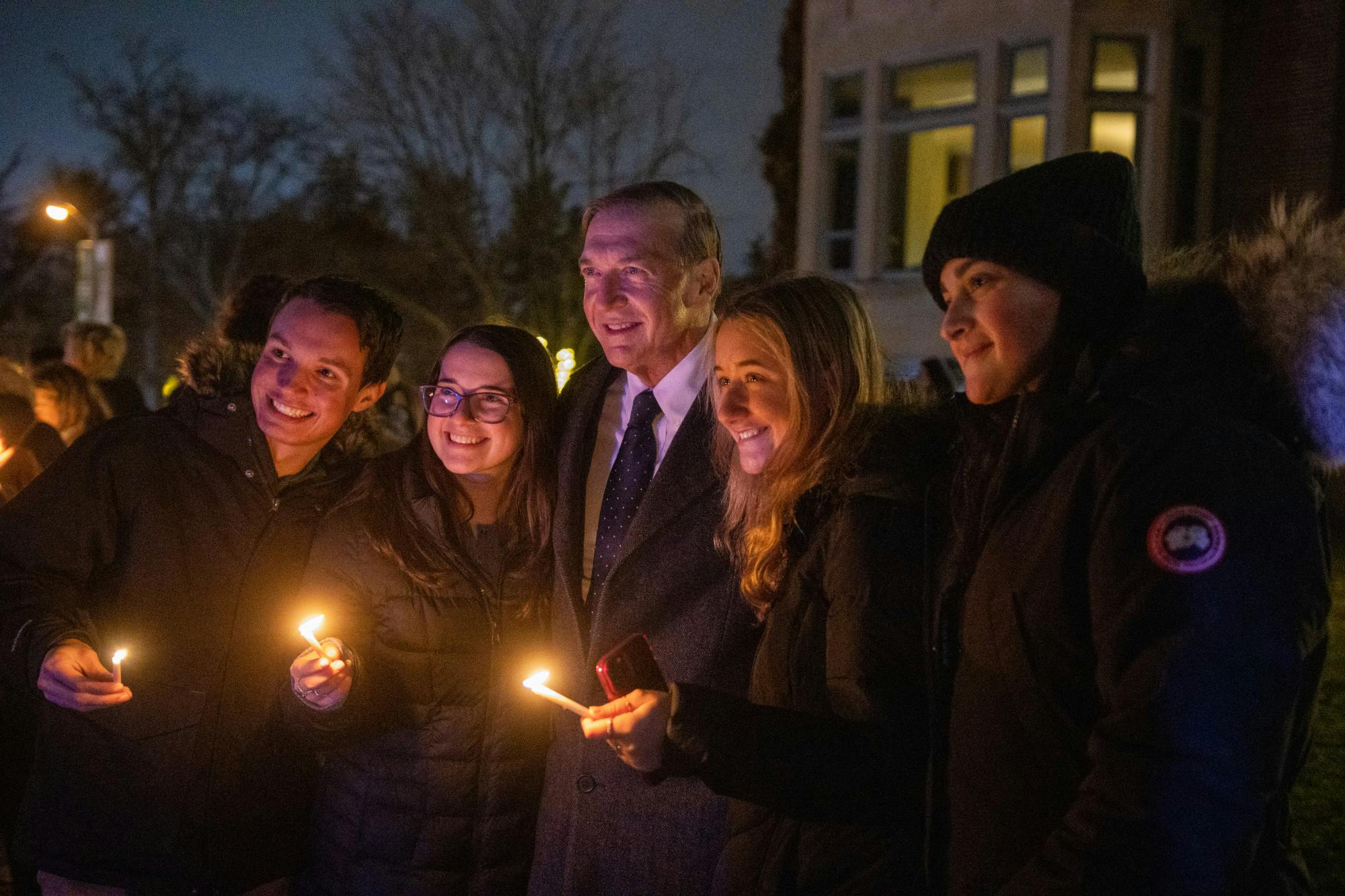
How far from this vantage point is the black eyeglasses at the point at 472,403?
3.22m

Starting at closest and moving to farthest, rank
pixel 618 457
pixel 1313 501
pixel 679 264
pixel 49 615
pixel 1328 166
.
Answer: pixel 1313 501 < pixel 49 615 < pixel 618 457 < pixel 679 264 < pixel 1328 166

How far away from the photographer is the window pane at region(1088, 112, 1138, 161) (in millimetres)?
15398

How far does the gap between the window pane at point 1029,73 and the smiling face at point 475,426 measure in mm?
14192

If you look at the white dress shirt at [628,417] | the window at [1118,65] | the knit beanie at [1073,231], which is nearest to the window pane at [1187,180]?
the window at [1118,65]

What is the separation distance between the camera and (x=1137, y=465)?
1728 mm

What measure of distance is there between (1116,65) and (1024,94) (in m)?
1.34

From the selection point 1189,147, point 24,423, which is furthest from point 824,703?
point 1189,147

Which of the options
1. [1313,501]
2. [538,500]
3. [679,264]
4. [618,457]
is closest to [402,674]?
[538,500]

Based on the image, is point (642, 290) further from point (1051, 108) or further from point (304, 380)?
point (1051, 108)

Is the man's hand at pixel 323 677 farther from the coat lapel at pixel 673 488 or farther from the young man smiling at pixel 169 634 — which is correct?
the coat lapel at pixel 673 488

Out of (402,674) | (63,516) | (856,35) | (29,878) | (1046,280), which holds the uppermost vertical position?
(856,35)

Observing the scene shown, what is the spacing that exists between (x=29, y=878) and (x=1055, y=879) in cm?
471

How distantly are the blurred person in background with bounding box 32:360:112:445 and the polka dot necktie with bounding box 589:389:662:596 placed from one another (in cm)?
459

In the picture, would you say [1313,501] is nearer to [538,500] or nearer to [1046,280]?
[1046,280]
